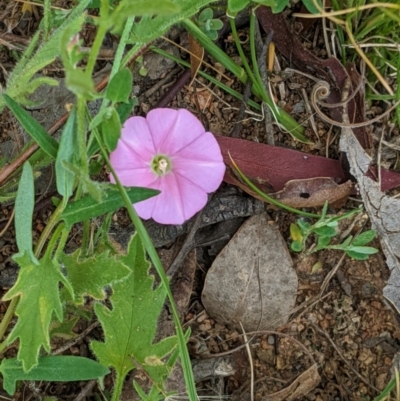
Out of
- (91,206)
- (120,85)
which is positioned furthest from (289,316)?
(120,85)

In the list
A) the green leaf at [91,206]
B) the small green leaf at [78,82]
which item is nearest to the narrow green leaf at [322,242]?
the green leaf at [91,206]

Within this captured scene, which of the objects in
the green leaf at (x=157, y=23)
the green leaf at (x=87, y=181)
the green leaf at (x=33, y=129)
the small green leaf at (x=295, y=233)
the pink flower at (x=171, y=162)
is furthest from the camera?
the small green leaf at (x=295, y=233)

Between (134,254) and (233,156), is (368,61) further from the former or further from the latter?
(134,254)

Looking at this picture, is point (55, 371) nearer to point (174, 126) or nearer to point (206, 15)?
point (174, 126)

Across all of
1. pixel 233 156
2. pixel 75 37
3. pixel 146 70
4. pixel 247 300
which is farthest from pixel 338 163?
pixel 75 37

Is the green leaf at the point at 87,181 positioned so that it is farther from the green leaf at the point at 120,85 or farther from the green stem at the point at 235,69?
the green stem at the point at 235,69

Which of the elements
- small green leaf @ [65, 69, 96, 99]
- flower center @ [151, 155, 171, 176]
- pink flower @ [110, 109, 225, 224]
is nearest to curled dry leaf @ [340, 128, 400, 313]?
pink flower @ [110, 109, 225, 224]
